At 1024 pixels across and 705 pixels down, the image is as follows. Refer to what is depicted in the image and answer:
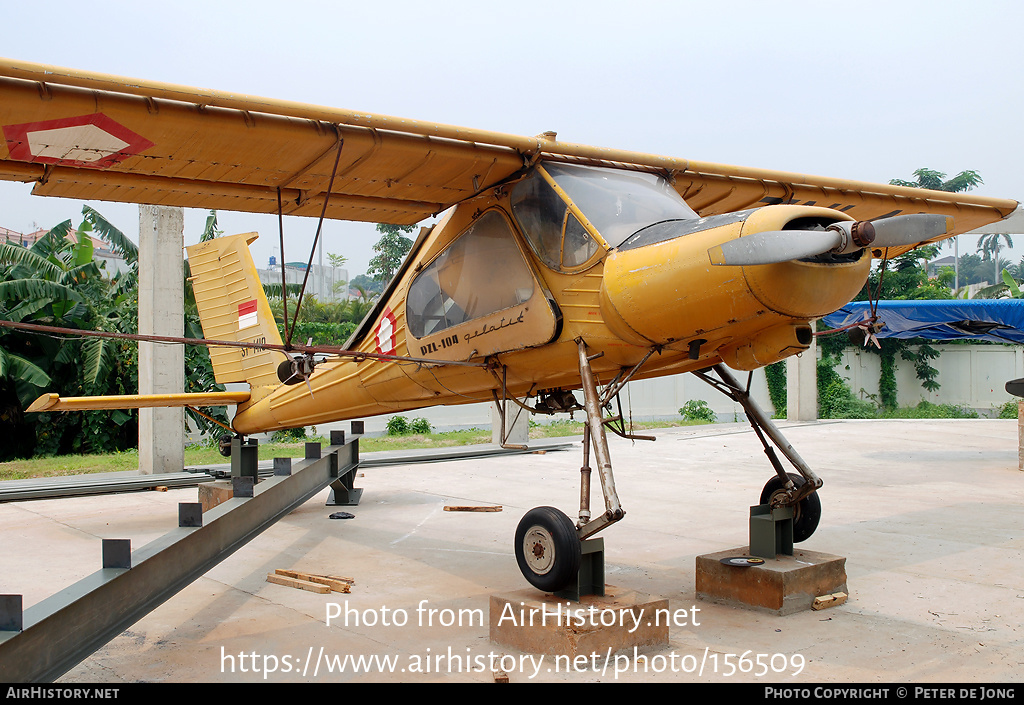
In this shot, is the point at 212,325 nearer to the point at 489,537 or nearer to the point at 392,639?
the point at 489,537

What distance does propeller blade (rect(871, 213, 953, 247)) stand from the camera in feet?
13.8

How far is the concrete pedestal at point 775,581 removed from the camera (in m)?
5.28

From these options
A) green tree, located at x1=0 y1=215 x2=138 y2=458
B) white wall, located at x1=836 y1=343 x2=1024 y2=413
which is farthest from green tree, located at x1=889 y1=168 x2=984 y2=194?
green tree, located at x1=0 y1=215 x2=138 y2=458

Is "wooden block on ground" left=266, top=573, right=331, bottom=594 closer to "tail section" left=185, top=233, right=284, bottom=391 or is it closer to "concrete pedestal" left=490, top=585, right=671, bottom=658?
"concrete pedestal" left=490, top=585, right=671, bottom=658

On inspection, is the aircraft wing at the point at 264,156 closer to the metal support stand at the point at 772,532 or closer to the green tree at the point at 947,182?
the metal support stand at the point at 772,532

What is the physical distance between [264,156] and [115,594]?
3.09m

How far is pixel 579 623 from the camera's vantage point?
436 centimetres

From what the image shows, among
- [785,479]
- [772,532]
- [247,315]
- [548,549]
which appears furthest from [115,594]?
[247,315]

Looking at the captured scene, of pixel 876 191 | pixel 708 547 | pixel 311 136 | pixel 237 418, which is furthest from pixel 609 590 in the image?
pixel 237 418

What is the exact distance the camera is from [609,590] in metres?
4.86

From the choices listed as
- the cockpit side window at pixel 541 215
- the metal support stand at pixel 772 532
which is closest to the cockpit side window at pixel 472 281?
the cockpit side window at pixel 541 215

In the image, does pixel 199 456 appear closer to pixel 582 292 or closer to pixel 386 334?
pixel 386 334

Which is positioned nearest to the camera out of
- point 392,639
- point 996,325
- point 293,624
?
point 392,639

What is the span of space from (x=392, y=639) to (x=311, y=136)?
325cm
